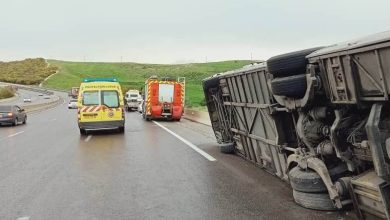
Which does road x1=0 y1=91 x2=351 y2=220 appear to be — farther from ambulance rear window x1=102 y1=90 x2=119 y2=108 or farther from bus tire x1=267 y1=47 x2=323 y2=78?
ambulance rear window x1=102 y1=90 x2=119 y2=108

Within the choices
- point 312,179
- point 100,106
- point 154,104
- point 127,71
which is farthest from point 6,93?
point 312,179

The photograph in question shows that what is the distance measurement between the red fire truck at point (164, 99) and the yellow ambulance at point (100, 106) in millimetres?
9270

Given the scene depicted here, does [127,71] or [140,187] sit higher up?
[140,187]

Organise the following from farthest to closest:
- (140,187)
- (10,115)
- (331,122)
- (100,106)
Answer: (10,115) → (100,106) → (140,187) → (331,122)

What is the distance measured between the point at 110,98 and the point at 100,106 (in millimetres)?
649

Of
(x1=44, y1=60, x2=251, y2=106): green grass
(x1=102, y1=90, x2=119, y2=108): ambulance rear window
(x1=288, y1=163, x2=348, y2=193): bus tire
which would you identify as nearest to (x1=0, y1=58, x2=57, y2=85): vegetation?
(x1=44, y1=60, x2=251, y2=106): green grass

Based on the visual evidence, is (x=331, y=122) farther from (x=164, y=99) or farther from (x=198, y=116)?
(x=164, y=99)

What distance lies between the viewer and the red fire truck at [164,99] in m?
33.2

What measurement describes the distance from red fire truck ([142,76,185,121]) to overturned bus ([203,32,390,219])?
22.6 meters

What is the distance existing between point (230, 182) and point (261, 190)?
107cm

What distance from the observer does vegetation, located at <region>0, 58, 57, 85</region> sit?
142 meters

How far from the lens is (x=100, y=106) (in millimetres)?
23312

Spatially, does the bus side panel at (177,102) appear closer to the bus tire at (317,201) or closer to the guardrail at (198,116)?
the guardrail at (198,116)

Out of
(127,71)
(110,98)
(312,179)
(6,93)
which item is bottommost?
(6,93)
